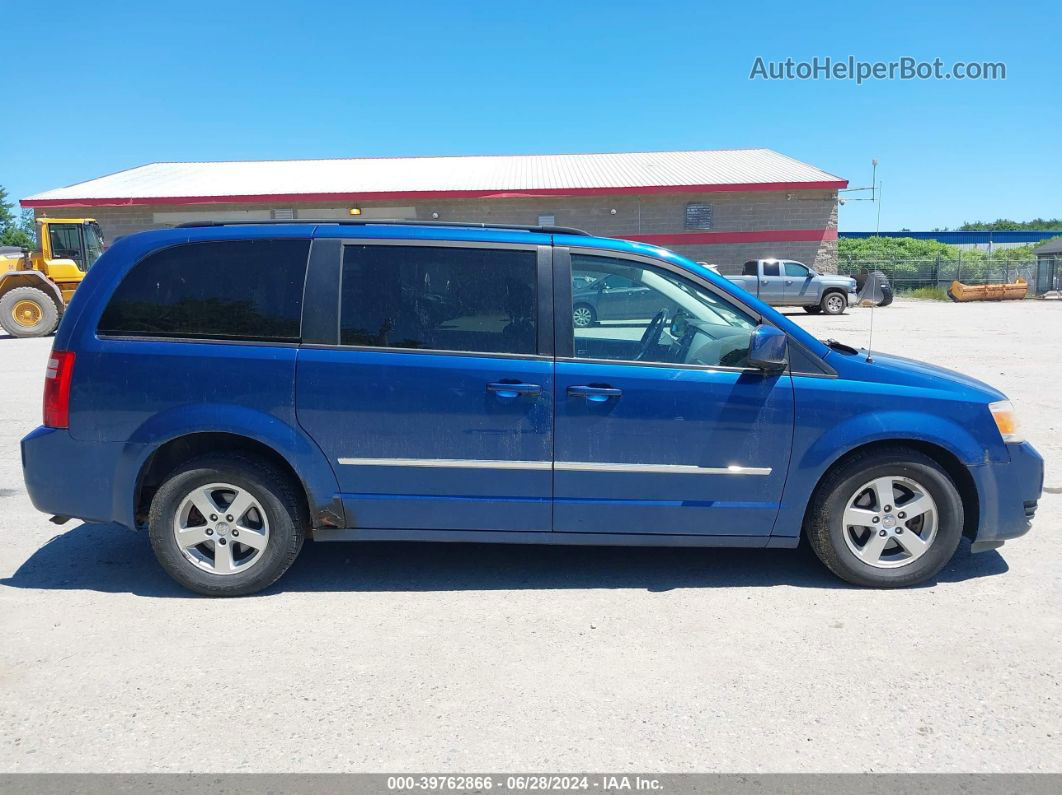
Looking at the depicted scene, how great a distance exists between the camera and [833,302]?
25.7 meters

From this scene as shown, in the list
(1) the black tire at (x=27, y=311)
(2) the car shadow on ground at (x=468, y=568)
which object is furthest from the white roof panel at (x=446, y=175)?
(2) the car shadow on ground at (x=468, y=568)

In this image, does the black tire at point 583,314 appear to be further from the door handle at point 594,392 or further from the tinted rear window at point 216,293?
the tinted rear window at point 216,293

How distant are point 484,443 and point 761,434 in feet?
4.55

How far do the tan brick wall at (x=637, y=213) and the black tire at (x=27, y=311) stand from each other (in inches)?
433

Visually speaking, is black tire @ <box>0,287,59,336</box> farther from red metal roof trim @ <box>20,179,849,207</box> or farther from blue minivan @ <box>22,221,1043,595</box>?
blue minivan @ <box>22,221,1043,595</box>

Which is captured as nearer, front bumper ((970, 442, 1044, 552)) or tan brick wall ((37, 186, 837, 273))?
front bumper ((970, 442, 1044, 552))

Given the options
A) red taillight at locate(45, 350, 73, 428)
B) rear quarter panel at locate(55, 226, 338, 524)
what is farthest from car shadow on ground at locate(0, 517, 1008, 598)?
red taillight at locate(45, 350, 73, 428)

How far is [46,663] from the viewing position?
11.3 feet

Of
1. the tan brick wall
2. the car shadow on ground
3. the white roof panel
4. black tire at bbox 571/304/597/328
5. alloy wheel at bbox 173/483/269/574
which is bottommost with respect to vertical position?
the car shadow on ground

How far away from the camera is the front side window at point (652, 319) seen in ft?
13.4

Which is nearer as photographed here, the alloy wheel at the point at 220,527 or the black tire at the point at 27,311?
the alloy wheel at the point at 220,527

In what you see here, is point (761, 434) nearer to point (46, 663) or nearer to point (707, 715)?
point (707, 715)

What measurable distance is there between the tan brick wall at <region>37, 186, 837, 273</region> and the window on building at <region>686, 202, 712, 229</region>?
172 mm

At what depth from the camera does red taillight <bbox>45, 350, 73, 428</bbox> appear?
404 cm
